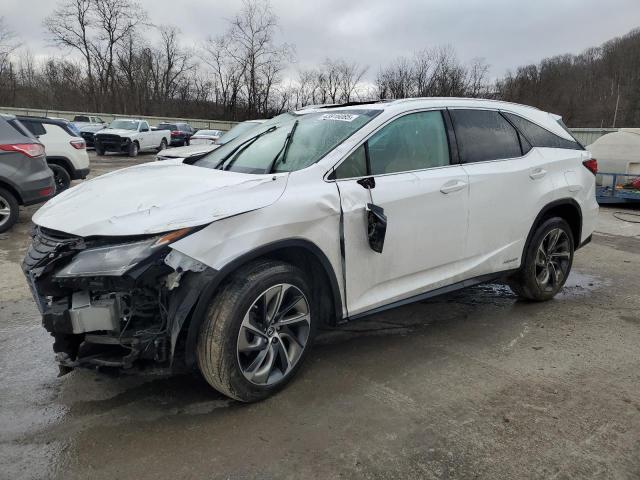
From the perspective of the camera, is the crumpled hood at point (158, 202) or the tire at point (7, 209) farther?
the tire at point (7, 209)

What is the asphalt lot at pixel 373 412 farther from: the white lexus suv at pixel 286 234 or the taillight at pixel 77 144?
the taillight at pixel 77 144

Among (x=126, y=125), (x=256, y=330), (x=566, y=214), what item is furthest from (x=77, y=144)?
(x=126, y=125)

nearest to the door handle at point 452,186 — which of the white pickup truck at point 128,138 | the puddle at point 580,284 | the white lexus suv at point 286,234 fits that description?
the white lexus suv at point 286,234

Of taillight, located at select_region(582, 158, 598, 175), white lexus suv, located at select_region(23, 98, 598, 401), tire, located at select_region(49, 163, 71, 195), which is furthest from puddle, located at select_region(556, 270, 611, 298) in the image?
tire, located at select_region(49, 163, 71, 195)

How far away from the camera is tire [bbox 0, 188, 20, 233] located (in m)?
7.30

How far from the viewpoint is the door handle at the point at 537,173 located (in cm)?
421

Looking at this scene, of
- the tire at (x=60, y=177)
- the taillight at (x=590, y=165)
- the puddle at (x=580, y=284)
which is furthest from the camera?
the tire at (x=60, y=177)

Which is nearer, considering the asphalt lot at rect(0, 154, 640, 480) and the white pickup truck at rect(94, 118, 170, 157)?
the asphalt lot at rect(0, 154, 640, 480)

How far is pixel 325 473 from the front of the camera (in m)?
2.36

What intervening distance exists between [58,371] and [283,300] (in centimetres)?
170

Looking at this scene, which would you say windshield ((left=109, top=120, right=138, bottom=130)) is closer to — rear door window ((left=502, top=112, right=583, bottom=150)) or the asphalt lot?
the asphalt lot

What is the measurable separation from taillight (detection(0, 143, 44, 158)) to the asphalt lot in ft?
13.2

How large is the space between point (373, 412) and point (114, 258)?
1.67 meters

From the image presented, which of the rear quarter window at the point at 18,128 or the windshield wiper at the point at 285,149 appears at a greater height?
the rear quarter window at the point at 18,128
